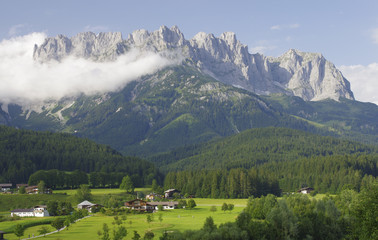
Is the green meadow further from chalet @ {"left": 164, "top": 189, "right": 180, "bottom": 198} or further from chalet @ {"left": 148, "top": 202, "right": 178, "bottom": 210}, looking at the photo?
chalet @ {"left": 164, "top": 189, "right": 180, "bottom": 198}

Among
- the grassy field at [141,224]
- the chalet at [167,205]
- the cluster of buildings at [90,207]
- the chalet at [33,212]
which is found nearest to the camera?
the grassy field at [141,224]

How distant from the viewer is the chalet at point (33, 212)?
136 meters

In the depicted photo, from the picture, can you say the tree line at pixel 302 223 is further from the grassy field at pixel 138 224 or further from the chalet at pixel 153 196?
the chalet at pixel 153 196

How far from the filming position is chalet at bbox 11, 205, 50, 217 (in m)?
136

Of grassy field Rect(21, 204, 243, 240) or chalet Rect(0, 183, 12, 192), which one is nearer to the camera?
A: grassy field Rect(21, 204, 243, 240)

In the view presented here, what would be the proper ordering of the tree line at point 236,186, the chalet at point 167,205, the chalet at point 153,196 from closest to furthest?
the chalet at point 167,205 < the chalet at point 153,196 < the tree line at point 236,186

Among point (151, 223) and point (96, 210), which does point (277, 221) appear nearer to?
point (151, 223)

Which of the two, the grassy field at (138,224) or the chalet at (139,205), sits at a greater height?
the chalet at (139,205)

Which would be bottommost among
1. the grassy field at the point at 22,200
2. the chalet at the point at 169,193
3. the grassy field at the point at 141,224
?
the grassy field at the point at 141,224

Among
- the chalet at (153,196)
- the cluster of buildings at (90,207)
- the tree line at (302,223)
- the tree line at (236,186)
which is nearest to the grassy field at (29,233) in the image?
the cluster of buildings at (90,207)

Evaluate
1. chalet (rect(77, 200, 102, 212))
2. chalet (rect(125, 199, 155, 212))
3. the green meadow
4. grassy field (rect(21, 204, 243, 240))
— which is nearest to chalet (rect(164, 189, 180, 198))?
the green meadow

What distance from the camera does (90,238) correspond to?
305 ft

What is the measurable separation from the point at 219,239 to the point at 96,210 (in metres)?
86.6

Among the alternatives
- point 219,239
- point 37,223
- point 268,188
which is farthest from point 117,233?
point 268,188
